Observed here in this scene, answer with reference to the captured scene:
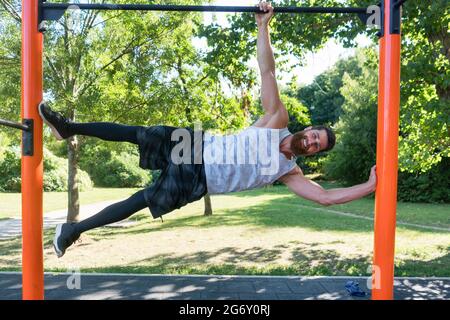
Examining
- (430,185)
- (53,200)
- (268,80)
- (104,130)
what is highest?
(268,80)

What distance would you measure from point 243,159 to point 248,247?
6565mm

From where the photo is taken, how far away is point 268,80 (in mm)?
2635

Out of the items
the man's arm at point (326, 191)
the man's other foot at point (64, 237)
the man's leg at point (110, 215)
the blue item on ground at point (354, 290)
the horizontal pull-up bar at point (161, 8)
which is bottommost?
the blue item on ground at point (354, 290)

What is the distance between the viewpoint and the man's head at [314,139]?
2586mm

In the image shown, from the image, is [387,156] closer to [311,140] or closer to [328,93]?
[311,140]

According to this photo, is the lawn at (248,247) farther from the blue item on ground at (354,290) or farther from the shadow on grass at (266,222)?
the blue item on ground at (354,290)

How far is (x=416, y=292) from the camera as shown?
559 cm

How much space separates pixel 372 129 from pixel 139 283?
48.5 ft

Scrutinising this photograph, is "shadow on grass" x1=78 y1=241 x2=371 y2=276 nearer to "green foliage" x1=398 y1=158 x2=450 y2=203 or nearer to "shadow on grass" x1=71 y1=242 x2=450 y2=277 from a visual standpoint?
"shadow on grass" x1=71 y1=242 x2=450 y2=277

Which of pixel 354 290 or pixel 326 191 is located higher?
pixel 326 191

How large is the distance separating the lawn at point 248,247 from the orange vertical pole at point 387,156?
4.30 m

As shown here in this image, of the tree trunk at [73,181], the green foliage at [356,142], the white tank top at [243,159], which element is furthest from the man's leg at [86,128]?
the green foliage at [356,142]

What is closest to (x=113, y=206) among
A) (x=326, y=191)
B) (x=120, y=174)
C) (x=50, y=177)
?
(x=326, y=191)
